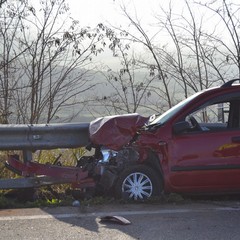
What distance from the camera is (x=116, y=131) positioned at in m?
7.45

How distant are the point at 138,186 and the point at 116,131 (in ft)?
2.69

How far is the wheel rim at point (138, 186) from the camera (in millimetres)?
7215

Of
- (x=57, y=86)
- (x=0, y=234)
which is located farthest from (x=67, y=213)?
(x=57, y=86)

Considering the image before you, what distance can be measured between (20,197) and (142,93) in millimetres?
5643

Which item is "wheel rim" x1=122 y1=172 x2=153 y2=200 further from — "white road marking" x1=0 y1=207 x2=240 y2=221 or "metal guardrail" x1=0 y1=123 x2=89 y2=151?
"metal guardrail" x1=0 y1=123 x2=89 y2=151

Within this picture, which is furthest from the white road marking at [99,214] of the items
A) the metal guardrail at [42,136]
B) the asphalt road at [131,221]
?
the metal guardrail at [42,136]

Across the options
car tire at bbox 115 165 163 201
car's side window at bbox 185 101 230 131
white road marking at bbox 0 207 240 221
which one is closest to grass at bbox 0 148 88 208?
white road marking at bbox 0 207 240 221

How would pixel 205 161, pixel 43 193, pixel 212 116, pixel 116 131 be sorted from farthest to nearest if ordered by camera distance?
pixel 212 116, pixel 43 193, pixel 116 131, pixel 205 161

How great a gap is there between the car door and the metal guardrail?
1650 millimetres

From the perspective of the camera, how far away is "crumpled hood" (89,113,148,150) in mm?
7426

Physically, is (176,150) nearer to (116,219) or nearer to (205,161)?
(205,161)

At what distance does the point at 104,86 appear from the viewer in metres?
12.2

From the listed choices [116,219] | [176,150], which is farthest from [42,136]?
[116,219]

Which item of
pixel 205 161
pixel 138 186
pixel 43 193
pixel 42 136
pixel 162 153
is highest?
pixel 42 136
